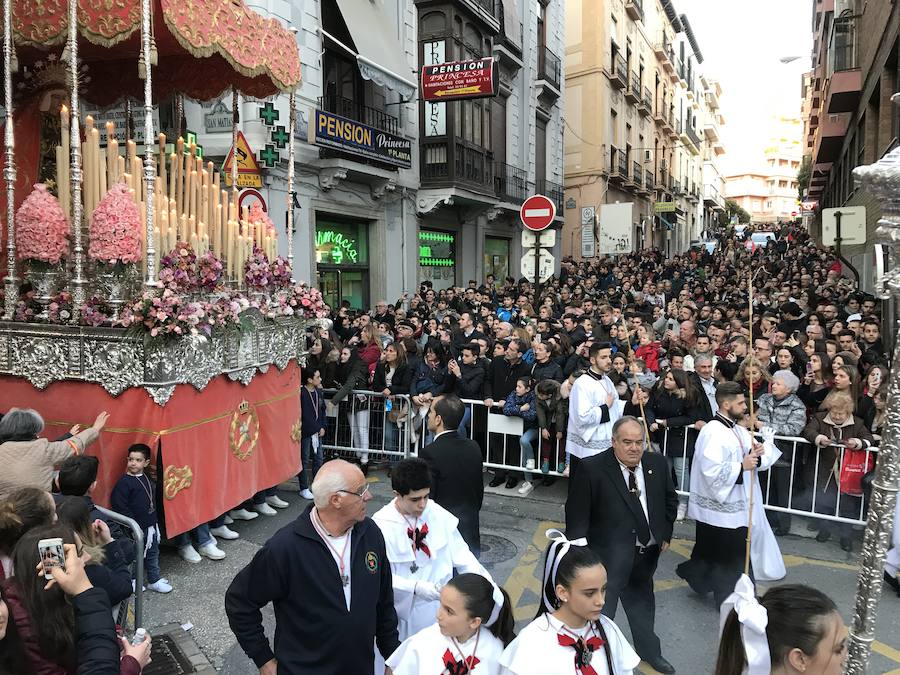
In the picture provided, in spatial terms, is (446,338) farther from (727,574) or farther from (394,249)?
(394,249)

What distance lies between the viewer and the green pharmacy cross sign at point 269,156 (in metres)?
12.4

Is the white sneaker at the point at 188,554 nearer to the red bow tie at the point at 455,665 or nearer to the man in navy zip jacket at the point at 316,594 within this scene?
the man in navy zip jacket at the point at 316,594

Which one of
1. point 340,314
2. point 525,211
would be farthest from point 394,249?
point 525,211

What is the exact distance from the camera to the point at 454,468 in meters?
4.56

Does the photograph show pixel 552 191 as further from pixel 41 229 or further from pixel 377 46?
pixel 41 229

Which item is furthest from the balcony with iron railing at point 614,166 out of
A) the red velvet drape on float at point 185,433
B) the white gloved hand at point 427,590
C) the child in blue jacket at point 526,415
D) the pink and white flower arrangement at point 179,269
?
the white gloved hand at point 427,590

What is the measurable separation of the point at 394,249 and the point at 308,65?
525 centimetres

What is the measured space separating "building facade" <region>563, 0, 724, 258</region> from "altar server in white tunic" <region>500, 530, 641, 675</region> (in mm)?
20637

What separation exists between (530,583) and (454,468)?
1686mm

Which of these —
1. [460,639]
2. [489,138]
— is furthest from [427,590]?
[489,138]

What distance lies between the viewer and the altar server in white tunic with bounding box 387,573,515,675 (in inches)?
110

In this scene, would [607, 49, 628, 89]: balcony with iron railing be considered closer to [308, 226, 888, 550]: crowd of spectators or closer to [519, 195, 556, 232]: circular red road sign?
[308, 226, 888, 550]: crowd of spectators

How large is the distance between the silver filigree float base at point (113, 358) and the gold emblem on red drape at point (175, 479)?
587 mm

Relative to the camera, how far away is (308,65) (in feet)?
45.9
